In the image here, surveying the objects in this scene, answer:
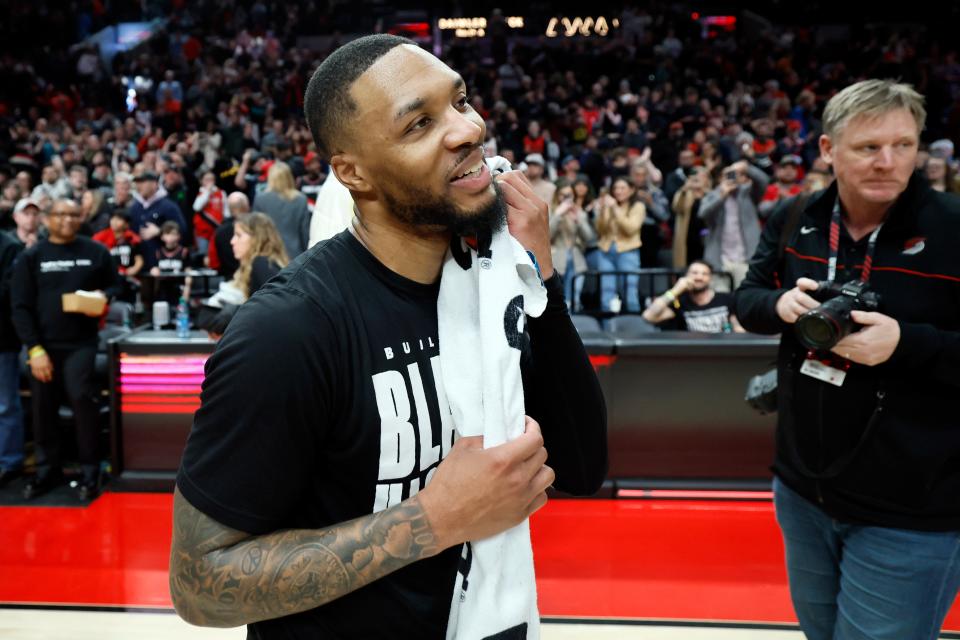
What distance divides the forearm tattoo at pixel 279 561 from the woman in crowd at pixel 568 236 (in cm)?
613

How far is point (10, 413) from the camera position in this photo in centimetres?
555

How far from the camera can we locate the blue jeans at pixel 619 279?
750 cm

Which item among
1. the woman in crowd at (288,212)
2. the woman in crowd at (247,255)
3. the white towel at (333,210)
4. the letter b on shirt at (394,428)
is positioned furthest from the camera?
the woman in crowd at (288,212)

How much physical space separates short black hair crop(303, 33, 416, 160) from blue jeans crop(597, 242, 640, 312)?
236 inches

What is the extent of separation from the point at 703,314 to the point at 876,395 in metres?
3.79

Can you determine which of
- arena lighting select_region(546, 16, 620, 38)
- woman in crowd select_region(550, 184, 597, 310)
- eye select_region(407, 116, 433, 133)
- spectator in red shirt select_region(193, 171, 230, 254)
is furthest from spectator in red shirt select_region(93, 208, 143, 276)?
arena lighting select_region(546, 16, 620, 38)

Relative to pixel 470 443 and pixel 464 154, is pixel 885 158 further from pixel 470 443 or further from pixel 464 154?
pixel 470 443

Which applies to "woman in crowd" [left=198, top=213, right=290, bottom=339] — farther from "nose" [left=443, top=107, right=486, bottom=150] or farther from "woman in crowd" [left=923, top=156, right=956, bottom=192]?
"woman in crowd" [left=923, top=156, right=956, bottom=192]

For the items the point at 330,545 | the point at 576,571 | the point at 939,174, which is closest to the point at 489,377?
the point at 330,545

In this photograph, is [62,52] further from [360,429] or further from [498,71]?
[360,429]

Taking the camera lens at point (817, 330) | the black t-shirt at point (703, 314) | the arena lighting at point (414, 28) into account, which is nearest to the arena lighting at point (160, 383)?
the black t-shirt at point (703, 314)

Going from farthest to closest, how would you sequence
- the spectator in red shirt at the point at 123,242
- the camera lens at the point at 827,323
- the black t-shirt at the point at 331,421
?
the spectator in red shirt at the point at 123,242 < the camera lens at the point at 827,323 < the black t-shirt at the point at 331,421

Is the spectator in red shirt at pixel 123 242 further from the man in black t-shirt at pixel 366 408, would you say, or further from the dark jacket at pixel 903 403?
the man in black t-shirt at pixel 366 408

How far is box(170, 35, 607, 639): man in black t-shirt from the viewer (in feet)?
3.84
